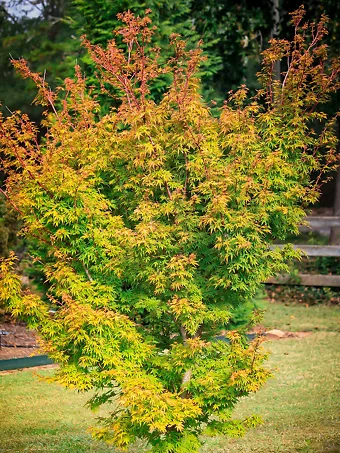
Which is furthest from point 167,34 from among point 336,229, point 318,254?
point 336,229

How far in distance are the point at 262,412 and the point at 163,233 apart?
387cm

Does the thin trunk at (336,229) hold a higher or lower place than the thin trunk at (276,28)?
lower

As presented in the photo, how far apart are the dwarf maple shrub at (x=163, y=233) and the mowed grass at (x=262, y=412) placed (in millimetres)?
751

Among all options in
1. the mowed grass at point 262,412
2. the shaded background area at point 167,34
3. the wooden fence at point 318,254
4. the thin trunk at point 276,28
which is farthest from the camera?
the thin trunk at point 276,28

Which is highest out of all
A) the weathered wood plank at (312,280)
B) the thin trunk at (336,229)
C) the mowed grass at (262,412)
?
the thin trunk at (336,229)

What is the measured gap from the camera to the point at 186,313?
17.2ft

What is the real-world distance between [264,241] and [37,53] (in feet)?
59.8

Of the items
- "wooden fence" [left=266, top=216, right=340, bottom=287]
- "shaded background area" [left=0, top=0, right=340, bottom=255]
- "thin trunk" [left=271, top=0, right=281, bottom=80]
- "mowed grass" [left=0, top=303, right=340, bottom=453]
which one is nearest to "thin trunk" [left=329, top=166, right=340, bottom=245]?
"shaded background area" [left=0, top=0, right=340, bottom=255]

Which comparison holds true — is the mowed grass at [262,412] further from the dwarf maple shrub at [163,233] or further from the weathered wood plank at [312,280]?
the weathered wood plank at [312,280]

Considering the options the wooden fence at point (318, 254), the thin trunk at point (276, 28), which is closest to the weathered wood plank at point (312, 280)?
the wooden fence at point (318, 254)

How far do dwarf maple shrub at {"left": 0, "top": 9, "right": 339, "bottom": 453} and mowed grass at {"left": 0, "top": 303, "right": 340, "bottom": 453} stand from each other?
751 mm

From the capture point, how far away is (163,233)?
17.0 feet

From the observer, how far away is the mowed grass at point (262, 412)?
23.3 feet

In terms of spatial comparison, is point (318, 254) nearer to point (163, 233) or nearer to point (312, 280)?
point (312, 280)
